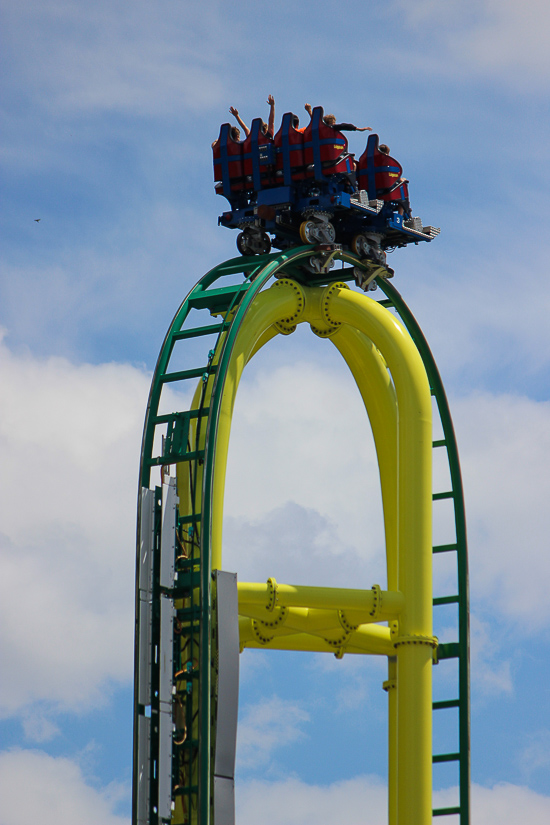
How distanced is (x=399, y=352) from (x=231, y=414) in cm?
435

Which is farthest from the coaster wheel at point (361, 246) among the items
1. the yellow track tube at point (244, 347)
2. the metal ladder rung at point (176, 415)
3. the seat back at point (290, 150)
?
the metal ladder rung at point (176, 415)

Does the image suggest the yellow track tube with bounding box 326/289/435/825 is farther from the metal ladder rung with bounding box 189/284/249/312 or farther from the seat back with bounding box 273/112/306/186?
the metal ladder rung with bounding box 189/284/249/312

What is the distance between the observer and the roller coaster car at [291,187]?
1400 inches

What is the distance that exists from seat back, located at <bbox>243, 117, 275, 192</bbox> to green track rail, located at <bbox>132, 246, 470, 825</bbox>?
158cm

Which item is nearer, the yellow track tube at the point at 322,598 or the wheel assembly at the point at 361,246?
the yellow track tube at the point at 322,598

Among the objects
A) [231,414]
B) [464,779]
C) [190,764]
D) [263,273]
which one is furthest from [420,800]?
[263,273]

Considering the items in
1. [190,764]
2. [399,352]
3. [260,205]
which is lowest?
[190,764]

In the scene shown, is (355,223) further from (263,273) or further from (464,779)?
(464,779)

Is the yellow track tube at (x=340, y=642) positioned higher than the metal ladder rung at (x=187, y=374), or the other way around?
the metal ladder rung at (x=187, y=374)

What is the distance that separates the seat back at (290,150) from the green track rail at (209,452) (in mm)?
1430

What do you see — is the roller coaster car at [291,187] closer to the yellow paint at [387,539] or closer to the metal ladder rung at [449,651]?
the yellow paint at [387,539]

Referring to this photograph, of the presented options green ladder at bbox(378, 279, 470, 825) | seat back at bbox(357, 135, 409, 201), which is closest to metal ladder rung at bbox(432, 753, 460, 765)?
green ladder at bbox(378, 279, 470, 825)

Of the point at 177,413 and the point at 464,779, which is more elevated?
the point at 177,413

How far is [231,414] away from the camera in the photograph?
33.2 meters
